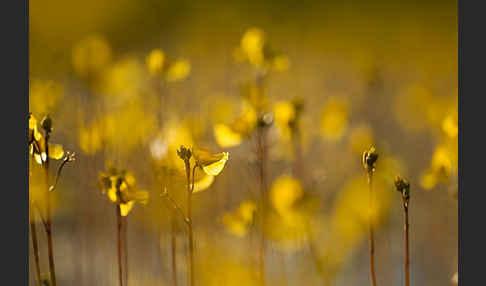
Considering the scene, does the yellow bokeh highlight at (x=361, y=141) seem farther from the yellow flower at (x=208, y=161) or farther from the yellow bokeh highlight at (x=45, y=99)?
the yellow flower at (x=208, y=161)

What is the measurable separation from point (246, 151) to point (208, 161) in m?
1.37

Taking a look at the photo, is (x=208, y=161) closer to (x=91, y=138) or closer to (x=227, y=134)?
(x=227, y=134)

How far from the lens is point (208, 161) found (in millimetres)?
1165

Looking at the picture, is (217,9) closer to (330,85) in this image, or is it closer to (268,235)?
(330,85)

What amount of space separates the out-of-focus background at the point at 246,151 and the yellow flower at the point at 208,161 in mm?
150

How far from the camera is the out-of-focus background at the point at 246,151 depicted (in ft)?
5.44

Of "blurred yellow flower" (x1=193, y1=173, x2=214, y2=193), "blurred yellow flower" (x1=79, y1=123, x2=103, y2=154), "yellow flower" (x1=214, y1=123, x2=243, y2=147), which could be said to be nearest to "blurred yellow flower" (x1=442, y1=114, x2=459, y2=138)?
"yellow flower" (x1=214, y1=123, x2=243, y2=147)

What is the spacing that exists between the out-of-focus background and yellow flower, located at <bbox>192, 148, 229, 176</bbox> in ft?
0.49

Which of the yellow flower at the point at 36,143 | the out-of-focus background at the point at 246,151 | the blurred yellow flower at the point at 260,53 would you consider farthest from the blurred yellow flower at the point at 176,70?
the yellow flower at the point at 36,143

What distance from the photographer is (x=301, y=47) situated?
421 cm

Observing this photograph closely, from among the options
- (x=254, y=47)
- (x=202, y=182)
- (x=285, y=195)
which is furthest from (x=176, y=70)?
(x=202, y=182)

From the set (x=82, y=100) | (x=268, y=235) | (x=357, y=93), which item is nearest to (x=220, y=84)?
(x=357, y=93)

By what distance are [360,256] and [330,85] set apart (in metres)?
1.71

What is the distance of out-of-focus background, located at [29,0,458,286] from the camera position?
166cm
